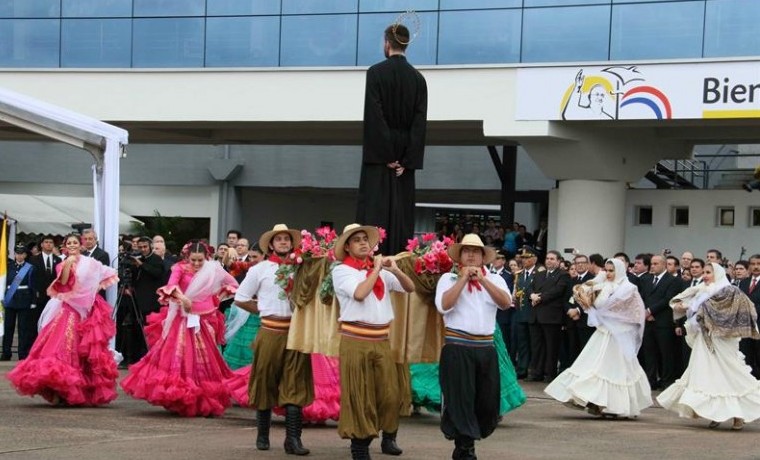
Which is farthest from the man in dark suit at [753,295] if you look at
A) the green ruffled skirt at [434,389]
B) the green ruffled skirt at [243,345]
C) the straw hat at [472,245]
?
the straw hat at [472,245]

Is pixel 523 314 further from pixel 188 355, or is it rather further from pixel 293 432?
pixel 293 432

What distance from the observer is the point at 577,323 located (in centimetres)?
1761

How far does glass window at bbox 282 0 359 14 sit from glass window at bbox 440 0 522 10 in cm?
173

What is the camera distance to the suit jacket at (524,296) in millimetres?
18125

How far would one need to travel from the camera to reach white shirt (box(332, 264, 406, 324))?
908cm

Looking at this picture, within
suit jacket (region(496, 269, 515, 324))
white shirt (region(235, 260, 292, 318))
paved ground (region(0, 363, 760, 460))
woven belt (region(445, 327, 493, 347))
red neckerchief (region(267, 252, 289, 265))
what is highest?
red neckerchief (region(267, 252, 289, 265))

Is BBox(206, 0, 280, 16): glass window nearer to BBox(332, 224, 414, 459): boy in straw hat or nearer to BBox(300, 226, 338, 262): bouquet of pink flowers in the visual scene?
BBox(300, 226, 338, 262): bouquet of pink flowers

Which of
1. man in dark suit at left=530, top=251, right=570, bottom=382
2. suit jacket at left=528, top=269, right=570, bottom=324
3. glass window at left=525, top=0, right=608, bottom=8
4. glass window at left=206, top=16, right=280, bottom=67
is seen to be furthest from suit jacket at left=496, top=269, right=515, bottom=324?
glass window at left=206, top=16, right=280, bottom=67

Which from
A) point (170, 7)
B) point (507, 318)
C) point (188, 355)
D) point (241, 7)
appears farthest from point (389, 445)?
point (170, 7)

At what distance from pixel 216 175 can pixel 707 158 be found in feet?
39.9

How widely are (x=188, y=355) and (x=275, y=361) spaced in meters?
2.19

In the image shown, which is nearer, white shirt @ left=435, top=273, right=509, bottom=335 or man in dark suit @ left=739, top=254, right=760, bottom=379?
white shirt @ left=435, top=273, right=509, bottom=335

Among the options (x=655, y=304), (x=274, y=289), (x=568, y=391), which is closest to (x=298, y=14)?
(x=655, y=304)

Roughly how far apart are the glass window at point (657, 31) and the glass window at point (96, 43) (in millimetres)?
9493
